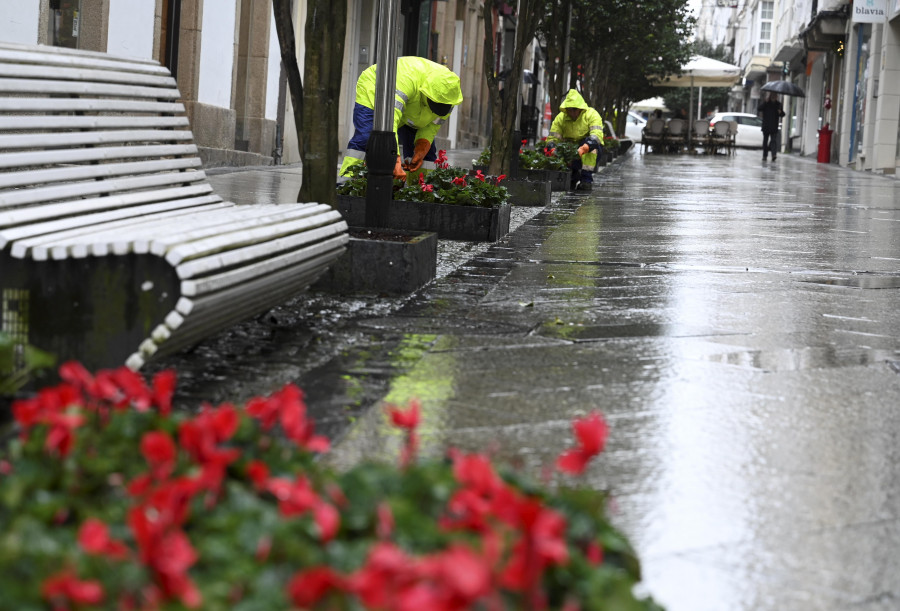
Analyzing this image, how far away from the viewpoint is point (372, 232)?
21.4 ft

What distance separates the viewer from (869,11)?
30844 mm

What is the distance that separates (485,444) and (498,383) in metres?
0.78

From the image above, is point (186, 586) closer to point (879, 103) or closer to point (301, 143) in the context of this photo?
point (301, 143)

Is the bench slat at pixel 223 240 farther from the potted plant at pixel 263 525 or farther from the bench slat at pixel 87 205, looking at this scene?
the potted plant at pixel 263 525

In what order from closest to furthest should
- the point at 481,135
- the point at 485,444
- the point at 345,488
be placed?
the point at 345,488 → the point at 485,444 → the point at 481,135

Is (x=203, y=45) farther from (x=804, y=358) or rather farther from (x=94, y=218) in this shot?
(x=804, y=358)

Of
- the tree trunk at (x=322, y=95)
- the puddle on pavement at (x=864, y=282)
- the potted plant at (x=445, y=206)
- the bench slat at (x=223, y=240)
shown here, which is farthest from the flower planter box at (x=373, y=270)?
the potted plant at (x=445, y=206)

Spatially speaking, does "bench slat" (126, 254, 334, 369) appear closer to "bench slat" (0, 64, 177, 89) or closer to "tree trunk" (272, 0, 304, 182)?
"bench slat" (0, 64, 177, 89)

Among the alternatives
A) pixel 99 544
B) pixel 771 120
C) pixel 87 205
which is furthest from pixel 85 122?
pixel 771 120

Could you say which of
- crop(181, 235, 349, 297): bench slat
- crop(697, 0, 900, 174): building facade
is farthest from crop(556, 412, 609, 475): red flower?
crop(697, 0, 900, 174): building facade

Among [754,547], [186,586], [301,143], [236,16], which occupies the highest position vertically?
[236,16]

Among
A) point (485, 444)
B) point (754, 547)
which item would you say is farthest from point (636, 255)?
point (754, 547)

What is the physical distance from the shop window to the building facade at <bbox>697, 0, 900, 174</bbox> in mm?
20559

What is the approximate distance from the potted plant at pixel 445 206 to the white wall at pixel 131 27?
512 centimetres
